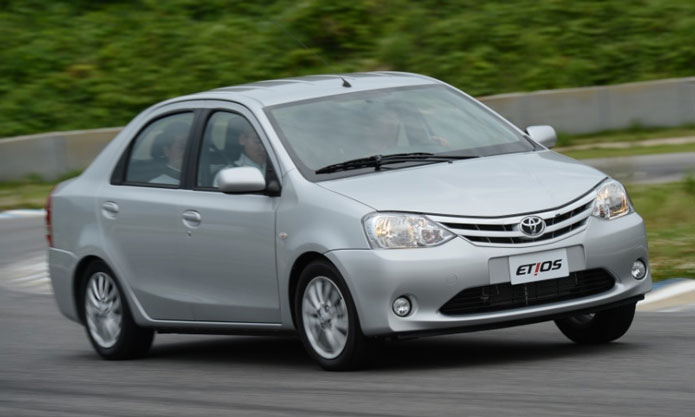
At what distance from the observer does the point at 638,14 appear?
25078 millimetres

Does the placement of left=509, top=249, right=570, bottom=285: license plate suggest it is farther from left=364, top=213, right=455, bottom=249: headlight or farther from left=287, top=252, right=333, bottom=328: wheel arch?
left=287, top=252, right=333, bottom=328: wheel arch

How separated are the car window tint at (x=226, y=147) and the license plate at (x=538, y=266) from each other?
5.55 ft

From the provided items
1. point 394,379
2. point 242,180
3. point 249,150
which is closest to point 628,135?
point 249,150

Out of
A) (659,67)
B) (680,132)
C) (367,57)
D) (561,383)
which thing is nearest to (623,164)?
(680,132)

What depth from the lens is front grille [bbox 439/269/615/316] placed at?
7.34 metres

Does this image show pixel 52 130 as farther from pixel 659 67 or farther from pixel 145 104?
pixel 659 67

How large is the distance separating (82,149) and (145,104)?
8.72ft

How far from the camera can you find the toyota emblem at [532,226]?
7297 mm

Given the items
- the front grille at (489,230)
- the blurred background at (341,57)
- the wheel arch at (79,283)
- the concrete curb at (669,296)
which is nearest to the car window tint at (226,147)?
the wheel arch at (79,283)

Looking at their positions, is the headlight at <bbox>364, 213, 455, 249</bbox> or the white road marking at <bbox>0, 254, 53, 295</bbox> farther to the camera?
the white road marking at <bbox>0, 254, 53, 295</bbox>

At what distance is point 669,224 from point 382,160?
19.3 feet

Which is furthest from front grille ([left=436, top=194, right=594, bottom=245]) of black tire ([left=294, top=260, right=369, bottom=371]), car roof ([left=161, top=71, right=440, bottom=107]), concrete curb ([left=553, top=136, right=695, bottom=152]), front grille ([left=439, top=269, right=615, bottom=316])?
concrete curb ([left=553, top=136, right=695, bottom=152])

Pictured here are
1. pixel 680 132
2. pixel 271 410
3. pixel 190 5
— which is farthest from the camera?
pixel 190 5

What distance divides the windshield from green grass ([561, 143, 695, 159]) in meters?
11.6
